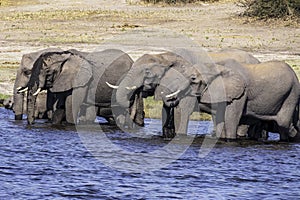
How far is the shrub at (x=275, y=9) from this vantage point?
33.2 meters

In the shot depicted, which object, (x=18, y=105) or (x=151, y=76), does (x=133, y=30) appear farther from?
(x=151, y=76)

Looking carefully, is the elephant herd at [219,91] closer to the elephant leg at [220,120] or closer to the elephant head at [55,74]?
the elephant leg at [220,120]

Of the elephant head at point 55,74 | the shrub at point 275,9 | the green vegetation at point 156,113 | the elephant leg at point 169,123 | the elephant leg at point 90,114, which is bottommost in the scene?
the green vegetation at point 156,113

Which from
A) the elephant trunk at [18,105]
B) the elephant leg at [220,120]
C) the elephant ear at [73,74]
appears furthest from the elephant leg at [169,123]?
the elephant trunk at [18,105]

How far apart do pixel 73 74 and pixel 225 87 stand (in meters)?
3.24

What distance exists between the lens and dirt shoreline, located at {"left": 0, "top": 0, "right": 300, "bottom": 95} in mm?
27312

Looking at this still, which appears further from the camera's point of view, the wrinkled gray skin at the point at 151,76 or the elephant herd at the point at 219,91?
the wrinkled gray skin at the point at 151,76

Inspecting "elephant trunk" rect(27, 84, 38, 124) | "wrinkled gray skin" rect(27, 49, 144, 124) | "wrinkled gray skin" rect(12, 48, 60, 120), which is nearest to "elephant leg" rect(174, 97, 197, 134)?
"wrinkled gray skin" rect(27, 49, 144, 124)

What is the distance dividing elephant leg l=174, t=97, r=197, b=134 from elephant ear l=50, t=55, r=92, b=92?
250 cm

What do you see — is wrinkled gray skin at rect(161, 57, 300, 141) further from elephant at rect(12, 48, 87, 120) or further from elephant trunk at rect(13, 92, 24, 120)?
elephant trunk at rect(13, 92, 24, 120)

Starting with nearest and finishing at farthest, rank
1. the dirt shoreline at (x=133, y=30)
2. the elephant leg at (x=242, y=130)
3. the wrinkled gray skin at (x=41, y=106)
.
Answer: the elephant leg at (x=242, y=130) < the wrinkled gray skin at (x=41, y=106) < the dirt shoreline at (x=133, y=30)

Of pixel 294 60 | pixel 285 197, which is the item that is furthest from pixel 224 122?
pixel 294 60

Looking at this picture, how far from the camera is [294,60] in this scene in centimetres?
2444

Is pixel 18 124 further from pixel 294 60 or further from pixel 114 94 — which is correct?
pixel 294 60
